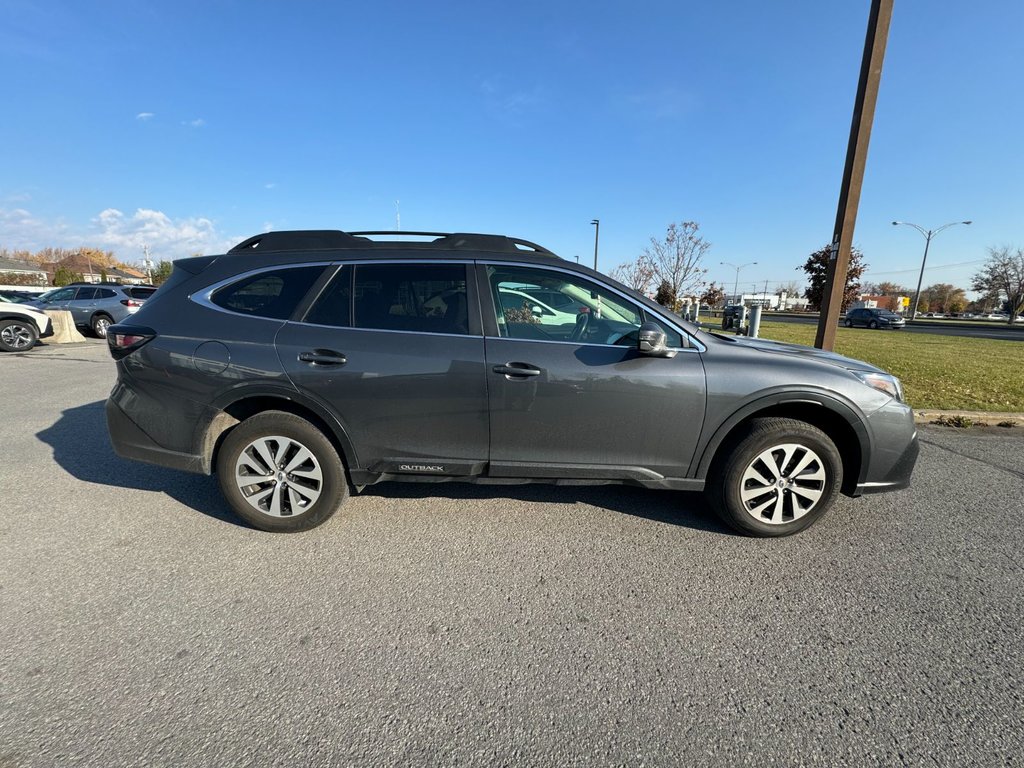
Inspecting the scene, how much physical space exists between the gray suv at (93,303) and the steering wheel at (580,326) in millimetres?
15540

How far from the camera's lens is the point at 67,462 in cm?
412

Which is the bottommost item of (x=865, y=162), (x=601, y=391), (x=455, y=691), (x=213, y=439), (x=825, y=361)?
(x=455, y=691)

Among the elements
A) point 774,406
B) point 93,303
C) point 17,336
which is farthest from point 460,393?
point 93,303

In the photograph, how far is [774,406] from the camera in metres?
3.05

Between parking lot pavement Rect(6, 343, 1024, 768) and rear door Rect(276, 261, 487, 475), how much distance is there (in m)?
0.59

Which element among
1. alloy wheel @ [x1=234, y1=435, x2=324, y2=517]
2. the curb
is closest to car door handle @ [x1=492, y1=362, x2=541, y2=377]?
alloy wheel @ [x1=234, y1=435, x2=324, y2=517]

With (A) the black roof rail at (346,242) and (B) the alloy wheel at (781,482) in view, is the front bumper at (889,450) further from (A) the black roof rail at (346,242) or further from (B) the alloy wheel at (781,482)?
(A) the black roof rail at (346,242)

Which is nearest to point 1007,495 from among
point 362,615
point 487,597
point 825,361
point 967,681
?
point 825,361

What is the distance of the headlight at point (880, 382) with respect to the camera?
3.05 m

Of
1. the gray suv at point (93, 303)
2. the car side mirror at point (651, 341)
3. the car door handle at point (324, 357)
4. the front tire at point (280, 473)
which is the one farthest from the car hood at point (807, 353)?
the gray suv at point (93, 303)

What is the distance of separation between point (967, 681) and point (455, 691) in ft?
7.03

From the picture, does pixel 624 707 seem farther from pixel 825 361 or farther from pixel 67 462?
pixel 67 462

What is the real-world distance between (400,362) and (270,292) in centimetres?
100

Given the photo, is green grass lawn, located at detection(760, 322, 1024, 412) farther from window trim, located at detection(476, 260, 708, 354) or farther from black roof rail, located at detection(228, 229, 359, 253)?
black roof rail, located at detection(228, 229, 359, 253)
